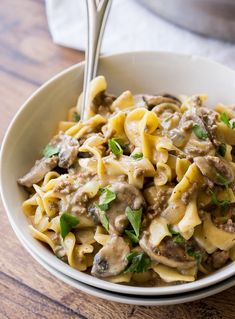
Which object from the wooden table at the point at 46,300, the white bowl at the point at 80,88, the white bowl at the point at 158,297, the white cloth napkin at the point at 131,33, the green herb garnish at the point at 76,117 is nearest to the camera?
the white bowl at the point at 158,297

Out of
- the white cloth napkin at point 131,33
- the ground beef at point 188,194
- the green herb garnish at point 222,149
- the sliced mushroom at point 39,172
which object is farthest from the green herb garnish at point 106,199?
the white cloth napkin at point 131,33

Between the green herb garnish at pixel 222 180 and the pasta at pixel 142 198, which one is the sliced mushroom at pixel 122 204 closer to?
the pasta at pixel 142 198

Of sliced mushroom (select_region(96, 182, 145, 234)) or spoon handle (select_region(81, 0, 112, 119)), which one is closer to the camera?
sliced mushroom (select_region(96, 182, 145, 234))

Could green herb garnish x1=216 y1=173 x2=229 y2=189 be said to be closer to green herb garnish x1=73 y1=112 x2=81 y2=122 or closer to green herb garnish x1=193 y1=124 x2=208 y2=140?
green herb garnish x1=193 y1=124 x2=208 y2=140

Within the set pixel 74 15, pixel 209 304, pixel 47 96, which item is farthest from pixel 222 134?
pixel 74 15

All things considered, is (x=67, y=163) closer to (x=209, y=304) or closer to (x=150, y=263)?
(x=150, y=263)

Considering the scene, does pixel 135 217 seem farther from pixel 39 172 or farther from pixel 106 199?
pixel 39 172

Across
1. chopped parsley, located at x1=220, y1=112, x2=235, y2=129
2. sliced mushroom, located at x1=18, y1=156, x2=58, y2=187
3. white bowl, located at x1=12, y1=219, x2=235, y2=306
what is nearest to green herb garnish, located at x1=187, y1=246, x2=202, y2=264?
white bowl, located at x1=12, y1=219, x2=235, y2=306
